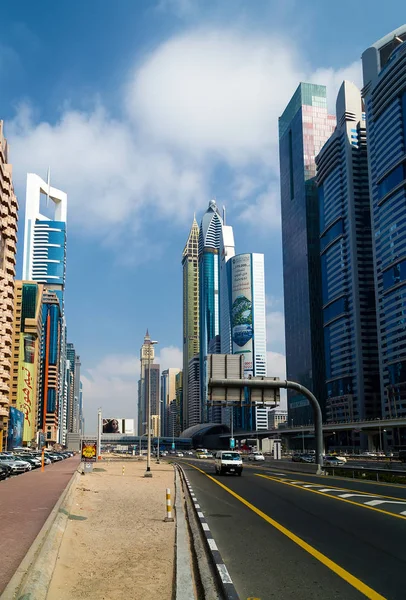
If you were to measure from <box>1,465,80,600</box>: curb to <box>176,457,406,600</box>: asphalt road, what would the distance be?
2.96 meters

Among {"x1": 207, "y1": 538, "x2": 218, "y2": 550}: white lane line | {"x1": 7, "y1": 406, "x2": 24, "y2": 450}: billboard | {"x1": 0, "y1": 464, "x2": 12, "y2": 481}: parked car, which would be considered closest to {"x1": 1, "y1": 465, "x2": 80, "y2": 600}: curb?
{"x1": 207, "y1": 538, "x2": 218, "y2": 550}: white lane line

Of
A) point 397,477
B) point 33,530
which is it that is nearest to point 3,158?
point 397,477

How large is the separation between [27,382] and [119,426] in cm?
3514

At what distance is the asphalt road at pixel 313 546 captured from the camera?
9.03 meters

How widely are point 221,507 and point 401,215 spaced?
15849cm

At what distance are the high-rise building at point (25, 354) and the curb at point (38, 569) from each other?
539 ft

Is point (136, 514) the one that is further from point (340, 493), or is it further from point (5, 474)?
point (5, 474)

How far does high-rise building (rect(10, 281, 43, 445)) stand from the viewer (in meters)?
174

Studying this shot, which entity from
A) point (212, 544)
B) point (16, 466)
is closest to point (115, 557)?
point (212, 544)

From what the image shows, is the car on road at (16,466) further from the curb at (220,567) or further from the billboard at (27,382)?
the billboard at (27,382)

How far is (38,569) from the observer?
9.31 metres

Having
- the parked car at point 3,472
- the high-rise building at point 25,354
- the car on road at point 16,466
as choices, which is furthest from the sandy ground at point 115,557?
the high-rise building at point 25,354

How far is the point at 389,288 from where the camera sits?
172 m

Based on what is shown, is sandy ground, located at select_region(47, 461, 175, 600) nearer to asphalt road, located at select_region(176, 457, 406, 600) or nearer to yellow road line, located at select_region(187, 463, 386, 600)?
asphalt road, located at select_region(176, 457, 406, 600)
